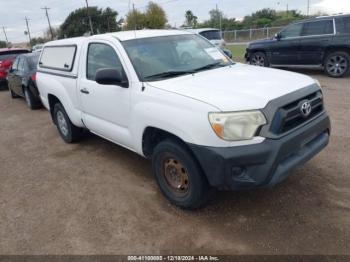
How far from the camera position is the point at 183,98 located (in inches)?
121

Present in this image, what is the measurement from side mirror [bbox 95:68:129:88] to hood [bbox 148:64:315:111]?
40 cm

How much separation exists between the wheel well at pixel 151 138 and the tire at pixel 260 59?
909 cm

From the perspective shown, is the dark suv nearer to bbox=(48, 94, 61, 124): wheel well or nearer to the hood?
the hood

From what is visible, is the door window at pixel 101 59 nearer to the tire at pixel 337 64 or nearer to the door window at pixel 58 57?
Answer: the door window at pixel 58 57

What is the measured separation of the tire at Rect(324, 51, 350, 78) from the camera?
961 centimetres

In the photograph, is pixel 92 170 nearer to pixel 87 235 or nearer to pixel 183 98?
pixel 87 235

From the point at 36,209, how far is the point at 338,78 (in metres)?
9.25

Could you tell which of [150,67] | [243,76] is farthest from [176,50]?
[243,76]

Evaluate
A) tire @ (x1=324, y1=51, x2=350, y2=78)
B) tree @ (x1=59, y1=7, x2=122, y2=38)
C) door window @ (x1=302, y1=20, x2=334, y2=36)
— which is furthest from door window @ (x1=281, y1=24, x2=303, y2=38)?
tree @ (x1=59, y1=7, x2=122, y2=38)

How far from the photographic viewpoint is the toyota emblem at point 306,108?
10.4 ft

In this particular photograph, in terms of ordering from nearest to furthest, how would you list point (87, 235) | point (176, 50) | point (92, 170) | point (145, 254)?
1. point (145, 254)
2. point (87, 235)
3. point (176, 50)
4. point (92, 170)

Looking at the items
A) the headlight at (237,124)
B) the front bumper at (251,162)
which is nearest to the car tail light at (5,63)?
the front bumper at (251,162)

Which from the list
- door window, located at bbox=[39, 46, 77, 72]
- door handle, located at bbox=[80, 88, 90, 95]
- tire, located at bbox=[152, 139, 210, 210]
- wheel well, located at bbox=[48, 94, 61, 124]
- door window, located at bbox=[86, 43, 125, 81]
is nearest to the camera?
tire, located at bbox=[152, 139, 210, 210]

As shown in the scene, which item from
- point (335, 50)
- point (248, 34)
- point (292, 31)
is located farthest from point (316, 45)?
point (248, 34)
